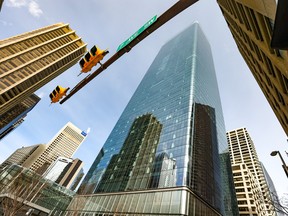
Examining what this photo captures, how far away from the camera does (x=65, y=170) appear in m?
186

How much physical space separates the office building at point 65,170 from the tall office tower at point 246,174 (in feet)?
513

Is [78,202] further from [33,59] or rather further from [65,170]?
[65,170]

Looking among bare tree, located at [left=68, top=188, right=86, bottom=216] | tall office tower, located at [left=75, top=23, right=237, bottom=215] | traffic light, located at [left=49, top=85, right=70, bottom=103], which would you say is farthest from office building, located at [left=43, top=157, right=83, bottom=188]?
traffic light, located at [left=49, top=85, right=70, bottom=103]

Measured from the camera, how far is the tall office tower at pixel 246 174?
232 feet

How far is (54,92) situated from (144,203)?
29368mm

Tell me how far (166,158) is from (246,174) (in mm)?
63144

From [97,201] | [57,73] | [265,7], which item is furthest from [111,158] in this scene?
[57,73]

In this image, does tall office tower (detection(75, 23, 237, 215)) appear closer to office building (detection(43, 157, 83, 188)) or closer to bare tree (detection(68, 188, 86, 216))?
bare tree (detection(68, 188, 86, 216))

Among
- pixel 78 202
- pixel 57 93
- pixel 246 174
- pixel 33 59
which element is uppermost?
pixel 33 59

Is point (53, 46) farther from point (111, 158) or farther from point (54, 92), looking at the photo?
point (54, 92)

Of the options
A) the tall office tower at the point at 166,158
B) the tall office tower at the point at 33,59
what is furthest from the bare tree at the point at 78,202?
the tall office tower at the point at 33,59

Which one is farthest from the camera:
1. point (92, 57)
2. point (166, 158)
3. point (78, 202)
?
point (78, 202)

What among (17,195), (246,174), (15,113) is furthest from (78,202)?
(15,113)

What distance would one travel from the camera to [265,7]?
6348 mm
